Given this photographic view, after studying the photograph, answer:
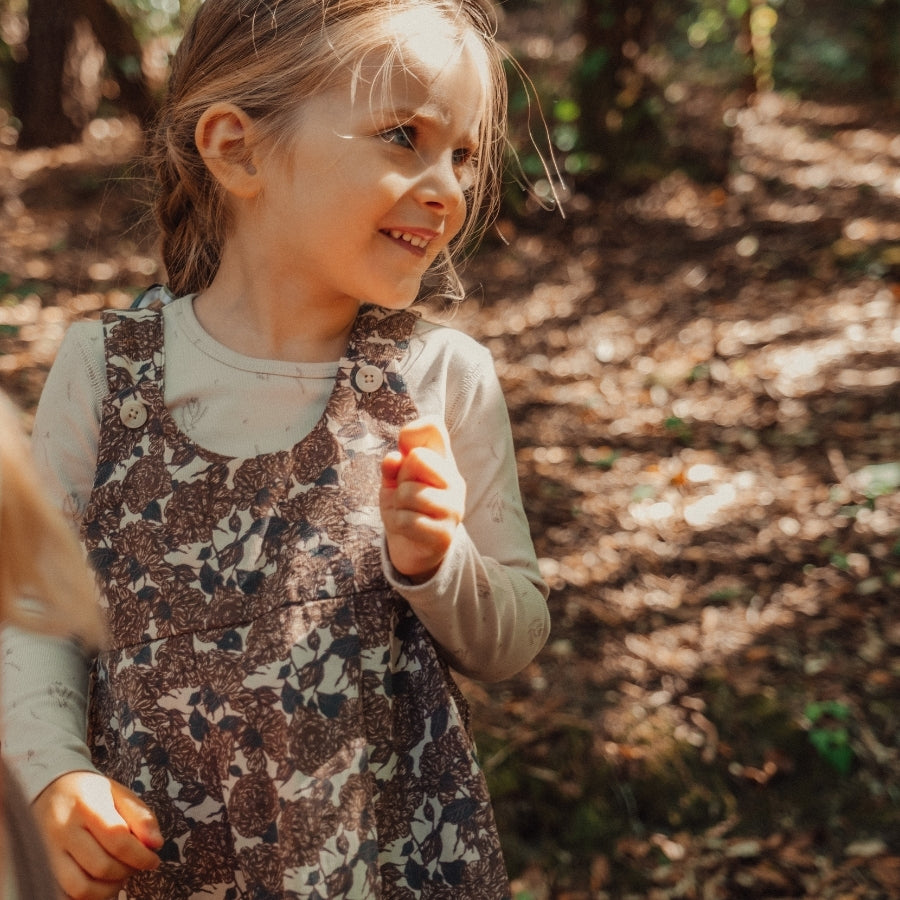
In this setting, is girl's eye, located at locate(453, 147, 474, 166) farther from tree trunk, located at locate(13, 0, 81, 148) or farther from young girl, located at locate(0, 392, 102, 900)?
tree trunk, located at locate(13, 0, 81, 148)

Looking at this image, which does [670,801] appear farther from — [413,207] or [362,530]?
[413,207]

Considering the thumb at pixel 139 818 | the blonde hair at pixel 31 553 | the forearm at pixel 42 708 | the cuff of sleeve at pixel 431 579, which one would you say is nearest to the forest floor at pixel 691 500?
the forearm at pixel 42 708

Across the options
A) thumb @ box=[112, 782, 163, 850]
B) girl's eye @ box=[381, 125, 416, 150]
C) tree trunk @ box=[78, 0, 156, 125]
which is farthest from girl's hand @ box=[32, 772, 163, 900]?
tree trunk @ box=[78, 0, 156, 125]

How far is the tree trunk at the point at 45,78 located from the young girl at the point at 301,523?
7.16m

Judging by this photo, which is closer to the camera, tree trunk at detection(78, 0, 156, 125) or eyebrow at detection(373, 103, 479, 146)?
eyebrow at detection(373, 103, 479, 146)

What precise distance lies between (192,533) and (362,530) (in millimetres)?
238

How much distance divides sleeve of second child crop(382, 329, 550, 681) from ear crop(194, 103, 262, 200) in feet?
1.23

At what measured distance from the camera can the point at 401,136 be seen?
1.44 meters

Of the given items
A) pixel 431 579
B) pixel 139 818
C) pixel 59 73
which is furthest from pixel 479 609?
pixel 59 73

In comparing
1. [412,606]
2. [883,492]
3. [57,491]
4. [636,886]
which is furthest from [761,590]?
[57,491]

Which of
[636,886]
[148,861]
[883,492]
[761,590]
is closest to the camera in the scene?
[148,861]

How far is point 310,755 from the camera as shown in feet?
4.40

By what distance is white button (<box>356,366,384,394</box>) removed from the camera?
1521 mm

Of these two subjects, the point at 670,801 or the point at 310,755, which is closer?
the point at 310,755
